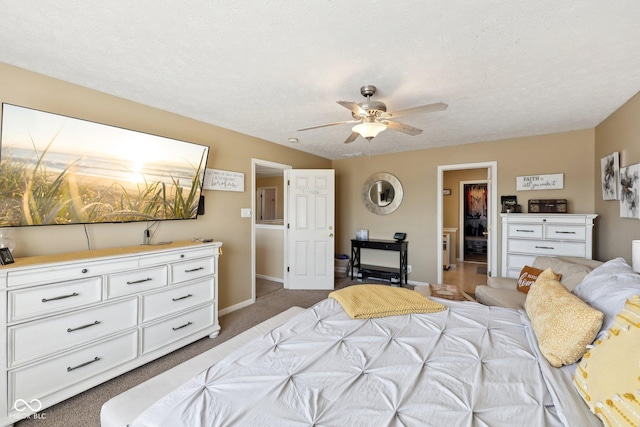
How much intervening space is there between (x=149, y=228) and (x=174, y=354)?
1245 millimetres

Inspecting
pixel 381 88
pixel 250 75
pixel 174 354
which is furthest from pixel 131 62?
pixel 174 354

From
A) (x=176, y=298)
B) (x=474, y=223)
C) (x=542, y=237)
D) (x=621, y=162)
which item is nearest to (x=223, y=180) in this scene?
(x=176, y=298)

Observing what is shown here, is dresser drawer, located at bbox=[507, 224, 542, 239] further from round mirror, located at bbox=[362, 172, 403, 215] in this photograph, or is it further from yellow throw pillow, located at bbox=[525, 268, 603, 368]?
yellow throw pillow, located at bbox=[525, 268, 603, 368]

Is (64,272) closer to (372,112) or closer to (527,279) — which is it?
(372,112)

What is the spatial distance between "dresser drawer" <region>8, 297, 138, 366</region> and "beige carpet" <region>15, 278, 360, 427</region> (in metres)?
0.40

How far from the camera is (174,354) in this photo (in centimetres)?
248

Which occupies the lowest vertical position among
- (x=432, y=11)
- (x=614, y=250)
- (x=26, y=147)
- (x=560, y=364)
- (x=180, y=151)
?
(x=560, y=364)

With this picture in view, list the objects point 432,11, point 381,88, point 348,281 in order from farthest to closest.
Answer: point 348,281
point 381,88
point 432,11

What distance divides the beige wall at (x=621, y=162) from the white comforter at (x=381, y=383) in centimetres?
207

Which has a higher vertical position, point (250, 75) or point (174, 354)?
point (250, 75)

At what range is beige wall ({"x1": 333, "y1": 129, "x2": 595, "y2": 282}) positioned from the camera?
352 cm

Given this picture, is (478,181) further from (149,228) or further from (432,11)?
(149,228)

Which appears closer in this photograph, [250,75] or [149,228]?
[250,75]

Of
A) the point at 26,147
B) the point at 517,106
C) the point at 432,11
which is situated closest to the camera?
the point at 432,11
